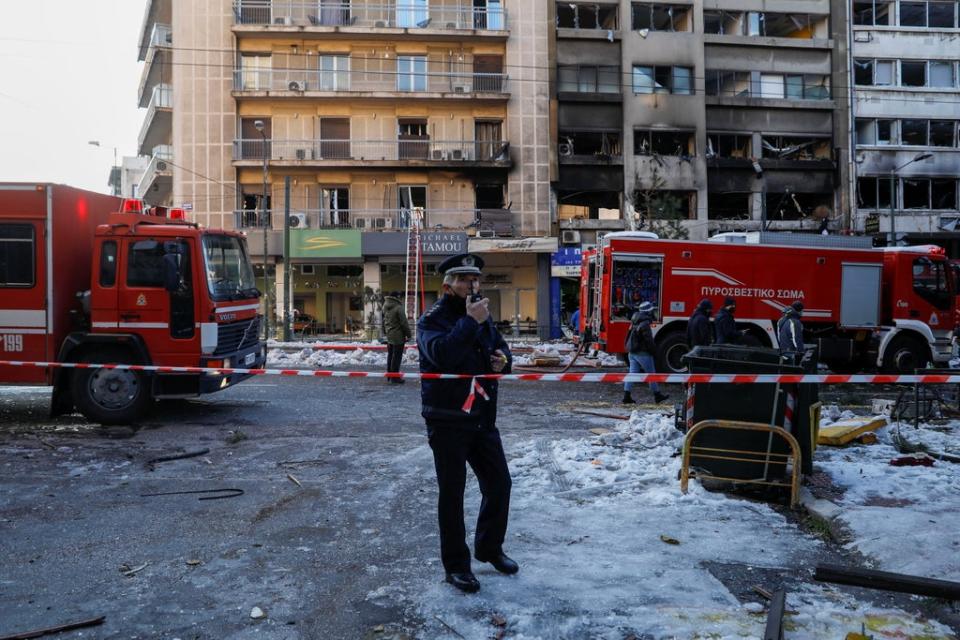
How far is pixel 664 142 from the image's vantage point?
3394cm

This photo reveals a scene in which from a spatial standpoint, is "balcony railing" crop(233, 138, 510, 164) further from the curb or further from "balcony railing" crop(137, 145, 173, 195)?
the curb

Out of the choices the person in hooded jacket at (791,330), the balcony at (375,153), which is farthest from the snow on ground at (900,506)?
the balcony at (375,153)

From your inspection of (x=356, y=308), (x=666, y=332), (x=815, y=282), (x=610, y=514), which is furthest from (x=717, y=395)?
(x=356, y=308)

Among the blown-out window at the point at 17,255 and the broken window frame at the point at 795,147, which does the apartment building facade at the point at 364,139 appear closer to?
the broken window frame at the point at 795,147

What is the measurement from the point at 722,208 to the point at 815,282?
19.4 m

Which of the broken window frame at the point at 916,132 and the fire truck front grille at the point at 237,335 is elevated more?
the broken window frame at the point at 916,132

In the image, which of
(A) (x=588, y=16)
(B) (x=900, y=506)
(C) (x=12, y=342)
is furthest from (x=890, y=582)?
(A) (x=588, y=16)

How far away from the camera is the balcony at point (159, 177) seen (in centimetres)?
3381

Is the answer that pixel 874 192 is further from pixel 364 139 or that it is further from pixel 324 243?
pixel 324 243

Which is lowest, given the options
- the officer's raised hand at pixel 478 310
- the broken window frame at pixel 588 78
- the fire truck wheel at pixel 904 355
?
the fire truck wheel at pixel 904 355

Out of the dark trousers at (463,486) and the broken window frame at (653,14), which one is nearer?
the dark trousers at (463,486)

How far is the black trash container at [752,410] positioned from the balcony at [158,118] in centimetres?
3377

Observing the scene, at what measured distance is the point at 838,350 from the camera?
16594 millimetres

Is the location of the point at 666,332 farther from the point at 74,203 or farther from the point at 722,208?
the point at 722,208
